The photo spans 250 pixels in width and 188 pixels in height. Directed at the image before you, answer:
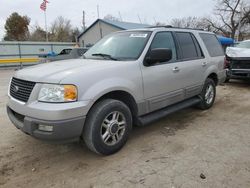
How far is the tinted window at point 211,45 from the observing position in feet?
18.2

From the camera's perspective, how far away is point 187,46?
4.87 meters

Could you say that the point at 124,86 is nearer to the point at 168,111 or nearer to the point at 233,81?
the point at 168,111

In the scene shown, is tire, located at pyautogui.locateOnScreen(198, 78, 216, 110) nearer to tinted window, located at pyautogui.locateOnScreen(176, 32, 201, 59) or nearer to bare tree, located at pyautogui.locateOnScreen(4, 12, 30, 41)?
tinted window, located at pyautogui.locateOnScreen(176, 32, 201, 59)

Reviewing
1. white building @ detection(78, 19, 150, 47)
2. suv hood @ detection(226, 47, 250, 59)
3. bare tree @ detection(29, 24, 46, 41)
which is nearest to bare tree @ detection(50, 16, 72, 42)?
bare tree @ detection(29, 24, 46, 41)

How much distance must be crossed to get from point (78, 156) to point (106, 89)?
1136mm

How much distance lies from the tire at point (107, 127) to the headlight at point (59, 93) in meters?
0.40

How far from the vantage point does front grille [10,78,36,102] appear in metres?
3.07

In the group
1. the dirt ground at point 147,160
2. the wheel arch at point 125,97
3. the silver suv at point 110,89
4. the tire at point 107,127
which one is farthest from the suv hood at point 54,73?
the dirt ground at point 147,160

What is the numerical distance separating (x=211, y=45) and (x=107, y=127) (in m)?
3.80

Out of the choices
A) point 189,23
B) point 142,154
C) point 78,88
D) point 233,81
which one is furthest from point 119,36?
point 189,23

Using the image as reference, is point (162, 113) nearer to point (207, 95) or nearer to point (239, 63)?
point (207, 95)

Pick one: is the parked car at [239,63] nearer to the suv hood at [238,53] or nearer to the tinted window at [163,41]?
the suv hood at [238,53]

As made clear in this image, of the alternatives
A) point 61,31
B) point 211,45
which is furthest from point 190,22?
point 211,45

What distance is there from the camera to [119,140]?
11.6 ft
